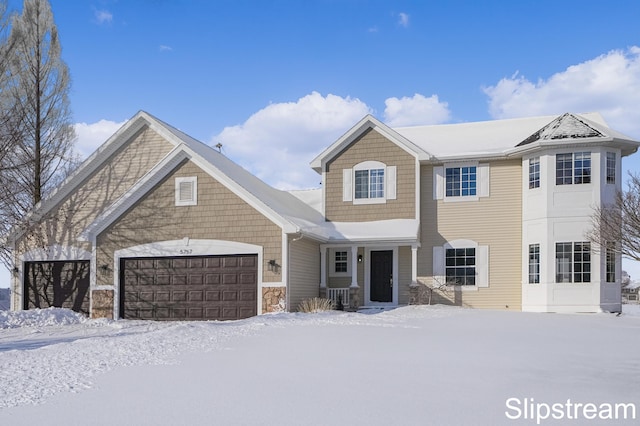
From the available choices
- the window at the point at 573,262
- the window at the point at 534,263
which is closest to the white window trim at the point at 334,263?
the window at the point at 534,263

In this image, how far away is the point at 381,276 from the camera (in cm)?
2250

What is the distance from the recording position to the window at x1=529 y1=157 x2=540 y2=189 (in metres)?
21.0

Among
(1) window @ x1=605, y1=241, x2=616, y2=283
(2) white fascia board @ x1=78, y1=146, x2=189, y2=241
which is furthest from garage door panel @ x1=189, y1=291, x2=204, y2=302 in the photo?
(1) window @ x1=605, y1=241, x2=616, y2=283

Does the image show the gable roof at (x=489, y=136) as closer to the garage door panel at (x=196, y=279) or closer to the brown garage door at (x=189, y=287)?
the brown garage door at (x=189, y=287)

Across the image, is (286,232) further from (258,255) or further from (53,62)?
(53,62)

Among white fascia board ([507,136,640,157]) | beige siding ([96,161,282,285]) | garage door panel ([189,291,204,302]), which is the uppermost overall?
white fascia board ([507,136,640,157])

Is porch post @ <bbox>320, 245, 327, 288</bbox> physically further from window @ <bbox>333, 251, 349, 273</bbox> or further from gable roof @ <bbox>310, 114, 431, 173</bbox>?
gable roof @ <bbox>310, 114, 431, 173</bbox>

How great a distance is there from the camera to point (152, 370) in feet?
30.1

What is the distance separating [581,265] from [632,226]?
6.58 feet

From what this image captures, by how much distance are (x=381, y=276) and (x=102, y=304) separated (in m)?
9.61

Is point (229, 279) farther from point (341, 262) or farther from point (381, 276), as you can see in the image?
point (381, 276)

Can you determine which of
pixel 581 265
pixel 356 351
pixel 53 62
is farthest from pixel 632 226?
pixel 53 62

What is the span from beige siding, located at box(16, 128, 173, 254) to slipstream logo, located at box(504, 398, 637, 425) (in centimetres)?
1770

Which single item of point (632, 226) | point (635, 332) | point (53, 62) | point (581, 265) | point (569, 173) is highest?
point (53, 62)
